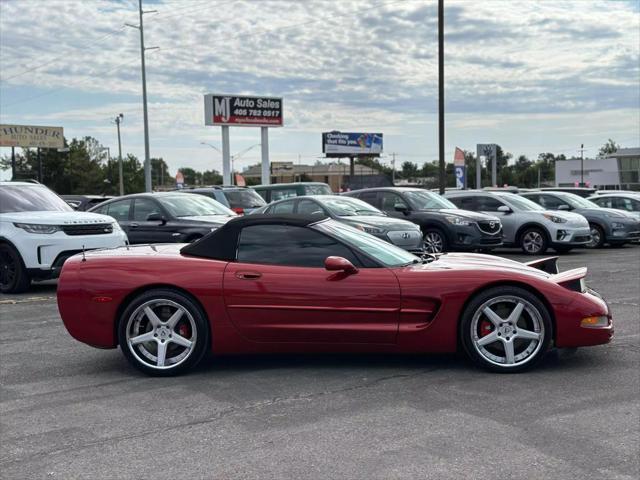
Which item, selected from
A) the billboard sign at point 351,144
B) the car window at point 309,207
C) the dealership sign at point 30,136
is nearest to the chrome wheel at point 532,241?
the car window at point 309,207

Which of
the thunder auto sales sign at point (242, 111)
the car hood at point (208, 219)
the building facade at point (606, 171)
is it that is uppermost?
the thunder auto sales sign at point (242, 111)

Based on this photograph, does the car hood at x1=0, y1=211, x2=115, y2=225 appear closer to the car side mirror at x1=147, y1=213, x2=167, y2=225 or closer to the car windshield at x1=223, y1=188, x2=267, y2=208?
the car side mirror at x1=147, y1=213, x2=167, y2=225

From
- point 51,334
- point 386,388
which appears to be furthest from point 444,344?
point 51,334

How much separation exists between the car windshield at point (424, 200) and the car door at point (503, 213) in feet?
4.94

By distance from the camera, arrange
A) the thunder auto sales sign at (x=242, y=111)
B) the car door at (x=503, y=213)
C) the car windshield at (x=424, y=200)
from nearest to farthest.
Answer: the car windshield at (x=424, y=200), the car door at (x=503, y=213), the thunder auto sales sign at (x=242, y=111)

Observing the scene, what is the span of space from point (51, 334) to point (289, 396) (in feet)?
11.6

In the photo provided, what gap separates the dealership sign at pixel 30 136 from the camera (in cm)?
6125

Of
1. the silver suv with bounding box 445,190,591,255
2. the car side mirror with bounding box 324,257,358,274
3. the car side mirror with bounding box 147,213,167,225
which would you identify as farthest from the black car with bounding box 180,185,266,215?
the car side mirror with bounding box 324,257,358,274

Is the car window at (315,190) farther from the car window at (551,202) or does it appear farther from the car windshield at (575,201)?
the car windshield at (575,201)

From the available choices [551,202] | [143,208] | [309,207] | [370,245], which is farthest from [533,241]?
[370,245]

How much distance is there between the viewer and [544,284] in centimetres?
573

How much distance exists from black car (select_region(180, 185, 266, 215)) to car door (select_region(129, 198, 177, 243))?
3.63m

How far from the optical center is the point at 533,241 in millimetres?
17250

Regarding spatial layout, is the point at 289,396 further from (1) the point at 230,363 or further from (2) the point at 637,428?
(2) the point at 637,428
